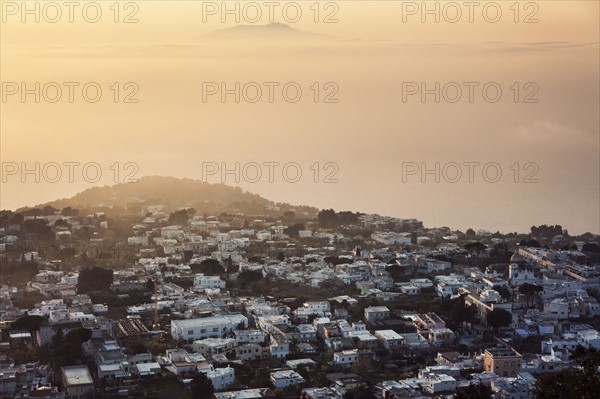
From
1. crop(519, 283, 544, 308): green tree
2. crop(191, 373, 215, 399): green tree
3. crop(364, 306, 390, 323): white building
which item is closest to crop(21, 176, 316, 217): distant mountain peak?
crop(519, 283, 544, 308): green tree

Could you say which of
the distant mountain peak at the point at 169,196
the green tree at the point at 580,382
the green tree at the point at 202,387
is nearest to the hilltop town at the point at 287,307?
the green tree at the point at 202,387

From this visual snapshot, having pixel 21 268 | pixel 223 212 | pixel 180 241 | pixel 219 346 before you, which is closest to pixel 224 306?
pixel 219 346

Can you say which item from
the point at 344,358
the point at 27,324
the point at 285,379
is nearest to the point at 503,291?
the point at 344,358

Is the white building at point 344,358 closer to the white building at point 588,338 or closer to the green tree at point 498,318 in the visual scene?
the green tree at point 498,318

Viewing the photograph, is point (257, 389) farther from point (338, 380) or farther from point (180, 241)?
point (180, 241)

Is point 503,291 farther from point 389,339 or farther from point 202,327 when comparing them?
point 202,327
